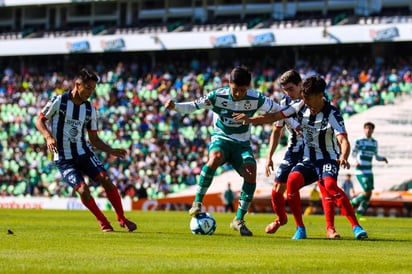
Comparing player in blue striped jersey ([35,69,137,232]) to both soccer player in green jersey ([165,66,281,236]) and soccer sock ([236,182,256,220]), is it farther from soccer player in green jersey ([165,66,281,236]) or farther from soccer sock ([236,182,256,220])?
soccer sock ([236,182,256,220])

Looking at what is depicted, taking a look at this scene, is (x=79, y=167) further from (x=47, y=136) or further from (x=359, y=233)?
(x=359, y=233)

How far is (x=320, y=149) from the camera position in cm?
1445

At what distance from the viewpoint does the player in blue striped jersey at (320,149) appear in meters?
14.0

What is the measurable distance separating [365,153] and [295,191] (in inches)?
462

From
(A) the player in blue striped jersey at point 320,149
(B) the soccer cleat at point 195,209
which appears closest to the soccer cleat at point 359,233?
(A) the player in blue striped jersey at point 320,149

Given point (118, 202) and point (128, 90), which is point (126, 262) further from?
point (128, 90)

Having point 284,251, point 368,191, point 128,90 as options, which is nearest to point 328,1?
point 128,90

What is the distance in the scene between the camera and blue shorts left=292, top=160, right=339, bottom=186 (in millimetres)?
14312

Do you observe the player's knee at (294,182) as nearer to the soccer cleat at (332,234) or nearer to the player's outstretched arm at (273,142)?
the soccer cleat at (332,234)

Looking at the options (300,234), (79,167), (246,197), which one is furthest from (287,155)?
(79,167)

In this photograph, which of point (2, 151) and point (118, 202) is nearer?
point (118, 202)

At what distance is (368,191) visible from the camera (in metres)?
25.9

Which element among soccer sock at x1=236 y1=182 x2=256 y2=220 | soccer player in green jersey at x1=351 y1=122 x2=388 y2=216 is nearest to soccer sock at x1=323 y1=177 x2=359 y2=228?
soccer sock at x1=236 y1=182 x2=256 y2=220

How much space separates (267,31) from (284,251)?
44606mm
